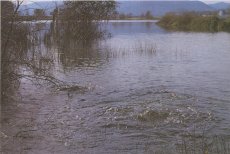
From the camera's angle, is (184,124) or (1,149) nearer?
(1,149)

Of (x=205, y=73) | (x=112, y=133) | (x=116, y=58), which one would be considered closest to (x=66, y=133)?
(x=112, y=133)

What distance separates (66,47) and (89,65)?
7988mm

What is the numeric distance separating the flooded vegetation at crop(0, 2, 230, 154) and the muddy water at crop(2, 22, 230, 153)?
2cm

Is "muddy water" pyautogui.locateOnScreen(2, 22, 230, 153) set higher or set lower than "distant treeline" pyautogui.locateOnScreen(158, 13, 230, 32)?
lower

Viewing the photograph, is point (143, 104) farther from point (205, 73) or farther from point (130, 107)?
point (205, 73)

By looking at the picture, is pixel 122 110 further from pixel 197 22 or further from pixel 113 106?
pixel 197 22

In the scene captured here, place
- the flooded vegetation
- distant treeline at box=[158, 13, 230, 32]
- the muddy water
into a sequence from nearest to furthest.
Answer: the flooded vegetation < the muddy water < distant treeline at box=[158, 13, 230, 32]

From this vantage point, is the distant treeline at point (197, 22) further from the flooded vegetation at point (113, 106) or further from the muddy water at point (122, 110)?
the muddy water at point (122, 110)

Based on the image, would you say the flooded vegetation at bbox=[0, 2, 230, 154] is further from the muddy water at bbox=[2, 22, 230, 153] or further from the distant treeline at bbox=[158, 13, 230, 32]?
the distant treeline at bbox=[158, 13, 230, 32]

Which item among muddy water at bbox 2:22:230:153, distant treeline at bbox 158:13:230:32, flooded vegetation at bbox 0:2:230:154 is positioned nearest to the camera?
flooded vegetation at bbox 0:2:230:154

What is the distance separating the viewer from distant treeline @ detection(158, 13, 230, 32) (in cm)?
5608

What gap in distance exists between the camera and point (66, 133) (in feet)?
32.9

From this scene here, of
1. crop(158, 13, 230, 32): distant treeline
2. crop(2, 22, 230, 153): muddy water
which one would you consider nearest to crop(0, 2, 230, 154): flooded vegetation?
crop(2, 22, 230, 153): muddy water

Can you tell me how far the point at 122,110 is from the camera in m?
12.1
